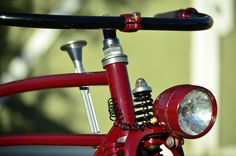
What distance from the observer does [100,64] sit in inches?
194

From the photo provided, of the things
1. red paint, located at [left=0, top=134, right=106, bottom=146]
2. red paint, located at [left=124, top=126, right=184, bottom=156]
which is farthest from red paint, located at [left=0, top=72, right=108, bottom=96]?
red paint, located at [left=124, top=126, right=184, bottom=156]

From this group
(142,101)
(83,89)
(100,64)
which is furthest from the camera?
(100,64)

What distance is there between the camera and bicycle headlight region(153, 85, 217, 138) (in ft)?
5.42

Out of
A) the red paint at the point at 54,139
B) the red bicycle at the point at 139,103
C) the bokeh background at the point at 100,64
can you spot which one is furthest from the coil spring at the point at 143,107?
the bokeh background at the point at 100,64

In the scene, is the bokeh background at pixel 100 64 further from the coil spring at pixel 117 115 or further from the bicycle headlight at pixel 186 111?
the bicycle headlight at pixel 186 111

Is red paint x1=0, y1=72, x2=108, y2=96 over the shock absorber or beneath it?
over

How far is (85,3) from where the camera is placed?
4.89 m

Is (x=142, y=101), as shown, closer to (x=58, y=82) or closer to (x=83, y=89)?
(x=58, y=82)

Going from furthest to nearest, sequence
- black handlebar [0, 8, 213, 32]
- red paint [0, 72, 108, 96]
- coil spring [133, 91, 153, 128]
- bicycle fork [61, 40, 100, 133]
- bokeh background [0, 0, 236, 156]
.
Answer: bokeh background [0, 0, 236, 156] < bicycle fork [61, 40, 100, 133] < red paint [0, 72, 108, 96] < coil spring [133, 91, 153, 128] < black handlebar [0, 8, 213, 32]

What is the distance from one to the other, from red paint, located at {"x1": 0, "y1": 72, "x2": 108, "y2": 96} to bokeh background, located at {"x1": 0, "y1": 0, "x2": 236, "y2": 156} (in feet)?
7.64

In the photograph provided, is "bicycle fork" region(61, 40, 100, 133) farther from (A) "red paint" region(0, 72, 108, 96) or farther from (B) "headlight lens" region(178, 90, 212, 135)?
(B) "headlight lens" region(178, 90, 212, 135)

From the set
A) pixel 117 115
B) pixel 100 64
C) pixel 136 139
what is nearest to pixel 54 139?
pixel 117 115

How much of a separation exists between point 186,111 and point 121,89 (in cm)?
23

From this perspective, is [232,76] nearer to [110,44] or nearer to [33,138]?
[33,138]
